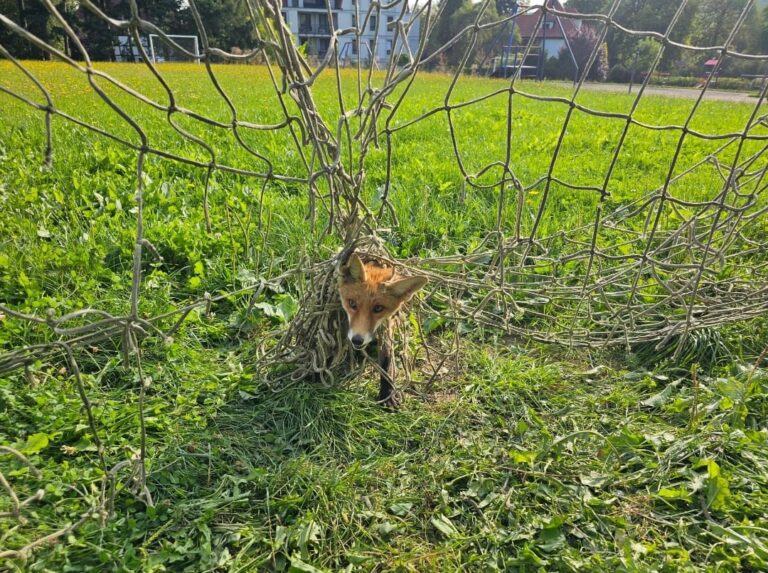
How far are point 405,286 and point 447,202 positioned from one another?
302 centimetres

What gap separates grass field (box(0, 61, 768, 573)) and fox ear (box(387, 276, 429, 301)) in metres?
0.60

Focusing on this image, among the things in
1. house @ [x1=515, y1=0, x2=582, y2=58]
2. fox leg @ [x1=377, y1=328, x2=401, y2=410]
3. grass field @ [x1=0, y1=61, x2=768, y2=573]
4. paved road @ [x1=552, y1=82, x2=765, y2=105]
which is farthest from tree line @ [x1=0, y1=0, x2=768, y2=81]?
fox leg @ [x1=377, y1=328, x2=401, y2=410]

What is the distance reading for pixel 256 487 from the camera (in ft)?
7.65

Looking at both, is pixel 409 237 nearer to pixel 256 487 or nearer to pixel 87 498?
pixel 256 487

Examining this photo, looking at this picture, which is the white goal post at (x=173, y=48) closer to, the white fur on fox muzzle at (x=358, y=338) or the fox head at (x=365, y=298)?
the fox head at (x=365, y=298)

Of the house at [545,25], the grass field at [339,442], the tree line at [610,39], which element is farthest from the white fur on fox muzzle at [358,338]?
the tree line at [610,39]

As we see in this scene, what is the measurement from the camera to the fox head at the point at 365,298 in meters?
2.61

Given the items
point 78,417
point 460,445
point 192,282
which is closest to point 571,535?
point 460,445

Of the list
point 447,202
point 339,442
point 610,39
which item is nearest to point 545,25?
point 447,202

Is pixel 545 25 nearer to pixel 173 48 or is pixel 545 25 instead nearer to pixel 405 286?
pixel 405 286

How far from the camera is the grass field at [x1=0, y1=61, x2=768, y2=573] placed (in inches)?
82.0

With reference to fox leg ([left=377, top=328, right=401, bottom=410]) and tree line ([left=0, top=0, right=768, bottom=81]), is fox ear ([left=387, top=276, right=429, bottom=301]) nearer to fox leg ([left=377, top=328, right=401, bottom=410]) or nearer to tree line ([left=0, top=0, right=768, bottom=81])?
fox leg ([left=377, top=328, right=401, bottom=410])

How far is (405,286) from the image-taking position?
2.59m

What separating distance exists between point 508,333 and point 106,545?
269 cm
